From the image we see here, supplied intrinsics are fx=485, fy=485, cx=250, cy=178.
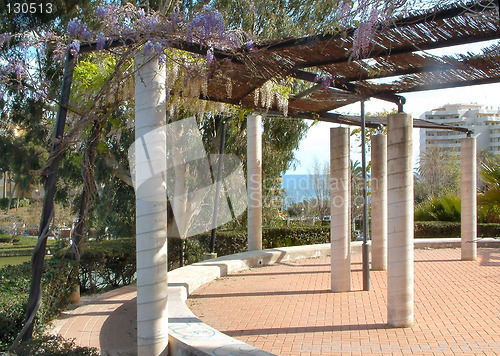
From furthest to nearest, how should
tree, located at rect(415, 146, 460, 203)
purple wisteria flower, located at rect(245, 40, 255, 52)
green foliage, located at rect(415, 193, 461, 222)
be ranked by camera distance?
tree, located at rect(415, 146, 460, 203) < green foliage, located at rect(415, 193, 461, 222) < purple wisteria flower, located at rect(245, 40, 255, 52)

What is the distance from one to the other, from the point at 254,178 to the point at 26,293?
5864 millimetres

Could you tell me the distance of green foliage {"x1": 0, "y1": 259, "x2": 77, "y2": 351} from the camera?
471 centimetres

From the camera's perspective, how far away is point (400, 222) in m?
5.67

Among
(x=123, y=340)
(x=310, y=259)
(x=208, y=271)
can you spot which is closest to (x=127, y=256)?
(x=208, y=271)

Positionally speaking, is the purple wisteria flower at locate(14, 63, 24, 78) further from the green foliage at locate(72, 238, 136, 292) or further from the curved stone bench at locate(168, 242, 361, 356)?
the green foliage at locate(72, 238, 136, 292)

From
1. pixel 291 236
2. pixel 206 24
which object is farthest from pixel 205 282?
pixel 291 236

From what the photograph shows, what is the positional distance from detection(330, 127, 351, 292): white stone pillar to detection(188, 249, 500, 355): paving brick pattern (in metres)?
0.30

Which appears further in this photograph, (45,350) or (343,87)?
(343,87)

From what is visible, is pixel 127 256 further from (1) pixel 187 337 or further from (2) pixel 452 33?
(2) pixel 452 33

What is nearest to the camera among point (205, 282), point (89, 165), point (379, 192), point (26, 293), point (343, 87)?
point (89, 165)

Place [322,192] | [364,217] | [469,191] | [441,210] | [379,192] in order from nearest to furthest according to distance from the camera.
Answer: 1. [364,217]
2. [379,192]
3. [469,191]
4. [441,210]
5. [322,192]

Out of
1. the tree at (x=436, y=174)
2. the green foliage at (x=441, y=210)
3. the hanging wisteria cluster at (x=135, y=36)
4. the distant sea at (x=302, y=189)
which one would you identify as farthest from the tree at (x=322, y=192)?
the hanging wisteria cluster at (x=135, y=36)

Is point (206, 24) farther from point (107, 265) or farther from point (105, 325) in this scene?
point (107, 265)

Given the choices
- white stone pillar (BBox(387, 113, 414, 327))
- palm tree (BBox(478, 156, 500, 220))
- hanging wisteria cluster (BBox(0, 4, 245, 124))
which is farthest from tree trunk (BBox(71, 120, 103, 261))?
palm tree (BBox(478, 156, 500, 220))
